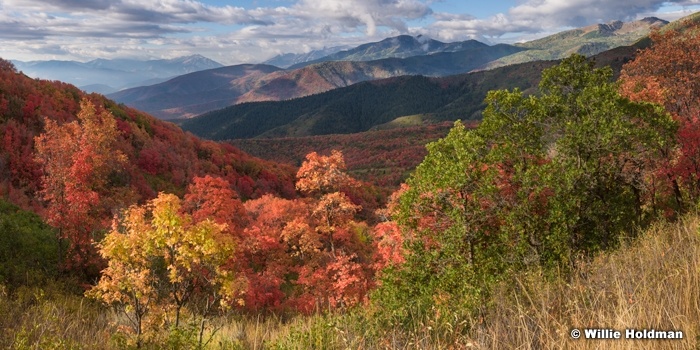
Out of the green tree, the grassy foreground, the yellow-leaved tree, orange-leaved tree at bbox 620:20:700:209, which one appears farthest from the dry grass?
orange-leaved tree at bbox 620:20:700:209

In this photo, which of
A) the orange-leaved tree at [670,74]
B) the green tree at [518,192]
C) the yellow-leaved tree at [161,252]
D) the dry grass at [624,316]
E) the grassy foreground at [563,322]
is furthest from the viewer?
the orange-leaved tree at [670,74]

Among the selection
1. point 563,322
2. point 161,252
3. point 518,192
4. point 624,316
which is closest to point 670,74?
point 518,192

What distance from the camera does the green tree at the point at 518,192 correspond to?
12.4 meters

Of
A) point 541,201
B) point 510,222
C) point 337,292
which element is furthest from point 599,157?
point 337,292

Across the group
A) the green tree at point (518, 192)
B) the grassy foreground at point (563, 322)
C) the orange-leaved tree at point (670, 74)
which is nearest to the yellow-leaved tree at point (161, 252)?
the grassy foreground at point (563, 322)

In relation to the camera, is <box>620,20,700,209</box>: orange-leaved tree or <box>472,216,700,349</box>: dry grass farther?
<box>620,20,700,209</box>: orange-leaved tree

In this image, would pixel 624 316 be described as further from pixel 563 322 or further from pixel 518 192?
pixel 518 192

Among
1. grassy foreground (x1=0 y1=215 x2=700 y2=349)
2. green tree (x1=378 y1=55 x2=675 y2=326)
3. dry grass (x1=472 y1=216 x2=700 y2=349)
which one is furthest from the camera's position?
green tree (x1=378 y1=55 x2=675 y2=326)

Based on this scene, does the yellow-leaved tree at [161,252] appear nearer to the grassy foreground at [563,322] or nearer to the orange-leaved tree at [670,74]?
the grassy foreground at [563,322]

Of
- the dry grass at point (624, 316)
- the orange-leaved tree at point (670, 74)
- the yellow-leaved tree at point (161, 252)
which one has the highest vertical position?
the orange-leaved tree at point (670, 74)

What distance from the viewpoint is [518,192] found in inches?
484

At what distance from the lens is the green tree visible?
40.6 feet

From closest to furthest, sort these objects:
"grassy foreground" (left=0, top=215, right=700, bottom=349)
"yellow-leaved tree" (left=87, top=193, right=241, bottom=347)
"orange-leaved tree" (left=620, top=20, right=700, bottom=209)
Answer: "grassy foreground" (left=0, top=215, right=700, bottom=349)
"yellow-leaved tree" (left=87, top=193, right=241, bottom=347)
"orange-leaved tree" (left=620, top=20, right=700, bottom=209)

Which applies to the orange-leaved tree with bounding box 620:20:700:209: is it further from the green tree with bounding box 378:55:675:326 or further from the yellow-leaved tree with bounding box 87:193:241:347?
the yellow-leaved tree with bounding box 87:193:241:347
